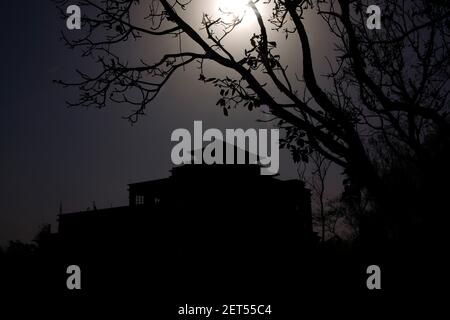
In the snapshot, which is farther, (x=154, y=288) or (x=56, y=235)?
(x=56, y=235)

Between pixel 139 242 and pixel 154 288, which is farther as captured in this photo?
pixel 139 242

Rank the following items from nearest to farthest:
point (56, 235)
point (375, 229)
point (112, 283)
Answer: point (112, 283) < point (375, 229) < point (56, 235)

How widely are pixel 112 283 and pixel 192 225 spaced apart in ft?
20.7

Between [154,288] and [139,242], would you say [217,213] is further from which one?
[154,288]

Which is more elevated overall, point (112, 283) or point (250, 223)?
point (250, 223)

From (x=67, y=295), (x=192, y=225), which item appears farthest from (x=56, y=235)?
(x=67, y=295)

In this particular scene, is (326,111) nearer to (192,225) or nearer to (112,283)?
(112,283)

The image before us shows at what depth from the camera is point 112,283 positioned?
12.3m

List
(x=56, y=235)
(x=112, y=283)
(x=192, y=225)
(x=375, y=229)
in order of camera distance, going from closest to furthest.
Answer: (x=112, y=283), (x=375, y=229), (x=192, y=225), (x=56, y=235)

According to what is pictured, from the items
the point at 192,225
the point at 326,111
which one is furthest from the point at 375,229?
the point at 326,111
